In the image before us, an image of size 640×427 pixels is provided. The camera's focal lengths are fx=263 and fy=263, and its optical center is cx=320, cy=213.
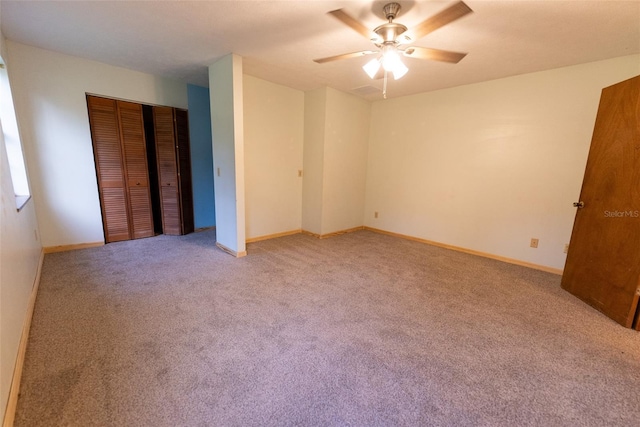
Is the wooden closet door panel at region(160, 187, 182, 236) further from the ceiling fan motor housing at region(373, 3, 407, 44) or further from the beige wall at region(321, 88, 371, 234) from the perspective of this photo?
the ceiling fan motor housing at region(373, 3, 407, 44)

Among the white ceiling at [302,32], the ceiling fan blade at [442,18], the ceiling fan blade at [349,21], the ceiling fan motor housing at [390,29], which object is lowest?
the ceiling fan blade at [442,18]

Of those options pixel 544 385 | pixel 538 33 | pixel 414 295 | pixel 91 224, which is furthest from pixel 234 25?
pixel 544 385

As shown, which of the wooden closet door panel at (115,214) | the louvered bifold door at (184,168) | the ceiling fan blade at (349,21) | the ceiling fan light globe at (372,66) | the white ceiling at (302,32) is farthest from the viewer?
the louvered bifold door at (184,168)

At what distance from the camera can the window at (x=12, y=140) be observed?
2.60m

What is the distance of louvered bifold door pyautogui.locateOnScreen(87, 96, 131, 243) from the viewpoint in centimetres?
336

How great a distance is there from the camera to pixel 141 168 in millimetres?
3764

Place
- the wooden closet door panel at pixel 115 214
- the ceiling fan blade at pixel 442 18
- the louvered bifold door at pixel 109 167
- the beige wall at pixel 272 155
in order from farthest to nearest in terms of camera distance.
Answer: the beige wall at pixel 272 155
the wooden closet door panel at pixel 115 214
the louvered bifold door at pixel 109 167
the ceiling fan blade at pixel 442 18

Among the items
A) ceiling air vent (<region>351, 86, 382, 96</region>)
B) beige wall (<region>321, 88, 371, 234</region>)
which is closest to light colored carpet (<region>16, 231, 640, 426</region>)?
beige wall (<region>321, 88, 371, 234</region>)

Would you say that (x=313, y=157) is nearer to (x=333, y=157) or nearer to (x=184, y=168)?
(x=333, y=157)

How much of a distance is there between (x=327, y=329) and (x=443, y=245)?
9.10 ft

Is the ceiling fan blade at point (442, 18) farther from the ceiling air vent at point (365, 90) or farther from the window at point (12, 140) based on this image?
the window at point (12, 140)

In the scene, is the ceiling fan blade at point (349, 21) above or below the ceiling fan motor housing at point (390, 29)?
below

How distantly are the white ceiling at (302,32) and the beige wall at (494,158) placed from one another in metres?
0.25

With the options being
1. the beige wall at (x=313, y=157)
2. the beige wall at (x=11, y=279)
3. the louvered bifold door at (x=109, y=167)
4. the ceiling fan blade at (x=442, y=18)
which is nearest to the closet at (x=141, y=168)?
the louvered bifold door at (x=109, y=167)
